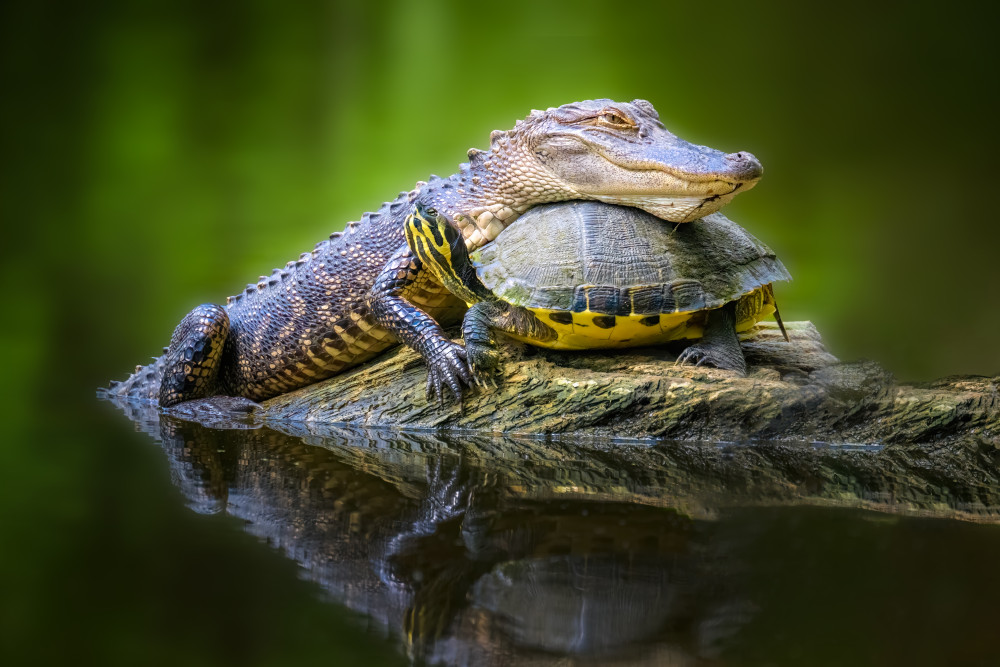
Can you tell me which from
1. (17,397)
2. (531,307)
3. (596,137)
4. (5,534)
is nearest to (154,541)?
(5,534)

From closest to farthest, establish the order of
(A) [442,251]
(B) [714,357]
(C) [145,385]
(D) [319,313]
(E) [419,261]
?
(B) [714,357] → (A) [442,251] → (E) [419,261] → (D) [319,313] → (C) [145,385]

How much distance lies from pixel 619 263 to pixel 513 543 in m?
1.58

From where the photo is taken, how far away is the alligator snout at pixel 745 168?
2533mm

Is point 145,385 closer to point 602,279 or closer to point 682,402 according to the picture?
point 602,279

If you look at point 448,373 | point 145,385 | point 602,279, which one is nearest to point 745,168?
point 602,279

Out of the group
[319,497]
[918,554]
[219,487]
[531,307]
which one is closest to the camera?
[918,554]

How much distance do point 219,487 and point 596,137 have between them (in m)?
1.95

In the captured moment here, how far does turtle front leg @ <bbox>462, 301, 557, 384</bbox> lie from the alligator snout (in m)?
0.90

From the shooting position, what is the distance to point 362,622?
0.98 metres

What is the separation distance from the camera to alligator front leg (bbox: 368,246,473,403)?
2.78m

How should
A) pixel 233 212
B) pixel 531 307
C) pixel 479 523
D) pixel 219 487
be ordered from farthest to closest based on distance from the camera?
pixel 233 212 < pixel 531 307 < pixel 219 487 < pixel 479 523

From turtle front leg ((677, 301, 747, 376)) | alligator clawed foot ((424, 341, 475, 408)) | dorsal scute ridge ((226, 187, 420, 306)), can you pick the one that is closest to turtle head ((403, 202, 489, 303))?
alligator clawed foot ((424, 341, 475, 408))

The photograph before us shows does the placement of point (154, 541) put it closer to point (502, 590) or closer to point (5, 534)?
point (5, 534)

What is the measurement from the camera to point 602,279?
2.62m
